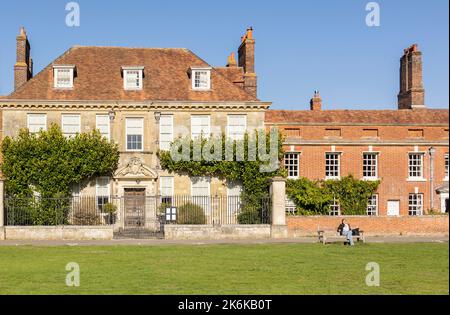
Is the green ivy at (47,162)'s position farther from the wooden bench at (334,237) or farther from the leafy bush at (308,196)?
the wooden bench at (334,237)

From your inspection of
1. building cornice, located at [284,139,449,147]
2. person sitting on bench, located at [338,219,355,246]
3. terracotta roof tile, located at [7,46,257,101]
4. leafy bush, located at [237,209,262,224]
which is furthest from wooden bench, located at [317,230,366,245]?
terracotta roof tile, located at [7,46,257,101]

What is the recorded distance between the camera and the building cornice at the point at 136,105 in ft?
115

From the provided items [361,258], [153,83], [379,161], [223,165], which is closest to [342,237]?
[361,258]

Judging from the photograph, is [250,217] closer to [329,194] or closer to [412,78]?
[329,194]

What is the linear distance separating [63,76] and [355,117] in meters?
17.6

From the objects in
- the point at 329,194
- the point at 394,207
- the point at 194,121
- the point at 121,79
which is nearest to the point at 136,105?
the point at 121,79

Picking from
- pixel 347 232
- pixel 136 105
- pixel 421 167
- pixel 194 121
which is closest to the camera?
pixel 347 232

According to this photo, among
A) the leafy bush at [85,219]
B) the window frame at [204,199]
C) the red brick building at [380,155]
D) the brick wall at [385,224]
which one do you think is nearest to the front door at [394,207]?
the red brick building at [380,155]

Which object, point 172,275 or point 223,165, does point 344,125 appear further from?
point 172,275

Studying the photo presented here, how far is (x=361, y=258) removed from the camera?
20516 mm

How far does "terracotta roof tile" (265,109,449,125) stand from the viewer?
128ft

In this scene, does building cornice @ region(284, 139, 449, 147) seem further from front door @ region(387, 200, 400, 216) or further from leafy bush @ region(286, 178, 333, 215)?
front door @ region(387, 200, 400, 216)

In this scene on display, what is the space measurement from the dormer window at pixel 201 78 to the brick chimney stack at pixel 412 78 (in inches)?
559

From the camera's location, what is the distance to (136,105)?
35.7 meters
